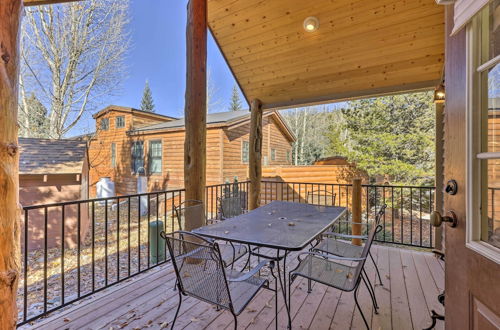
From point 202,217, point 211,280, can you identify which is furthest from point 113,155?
point 211,280

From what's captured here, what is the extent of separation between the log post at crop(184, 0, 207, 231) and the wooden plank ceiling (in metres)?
0.69

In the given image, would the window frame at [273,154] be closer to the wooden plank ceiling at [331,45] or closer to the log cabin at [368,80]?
the log cabin at [368,80]

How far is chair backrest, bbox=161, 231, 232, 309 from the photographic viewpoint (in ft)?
4.58

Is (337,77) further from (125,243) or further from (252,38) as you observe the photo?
(125,243)

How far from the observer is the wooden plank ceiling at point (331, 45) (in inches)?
112

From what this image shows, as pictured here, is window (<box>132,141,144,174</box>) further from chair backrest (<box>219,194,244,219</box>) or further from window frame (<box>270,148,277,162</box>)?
chair backrest (<box>219,194,244,219</box>)

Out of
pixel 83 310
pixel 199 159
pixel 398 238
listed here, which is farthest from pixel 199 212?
pixel 398 238

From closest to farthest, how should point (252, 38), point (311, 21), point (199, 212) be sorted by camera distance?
point (199, 212)
point (311, 21)
point (252, 38)

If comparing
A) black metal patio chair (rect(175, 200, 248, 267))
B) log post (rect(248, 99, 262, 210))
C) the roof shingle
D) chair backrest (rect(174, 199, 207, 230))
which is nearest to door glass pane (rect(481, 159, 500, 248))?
black metal patio chair (rect(175, 200, 248, 267))

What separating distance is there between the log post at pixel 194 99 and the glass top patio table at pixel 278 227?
71cm

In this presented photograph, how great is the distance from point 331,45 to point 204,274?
3107mm

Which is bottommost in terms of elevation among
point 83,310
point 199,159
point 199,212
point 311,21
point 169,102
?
point 83,310

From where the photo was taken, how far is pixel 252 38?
349 cm

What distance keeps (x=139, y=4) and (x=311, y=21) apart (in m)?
11.0
